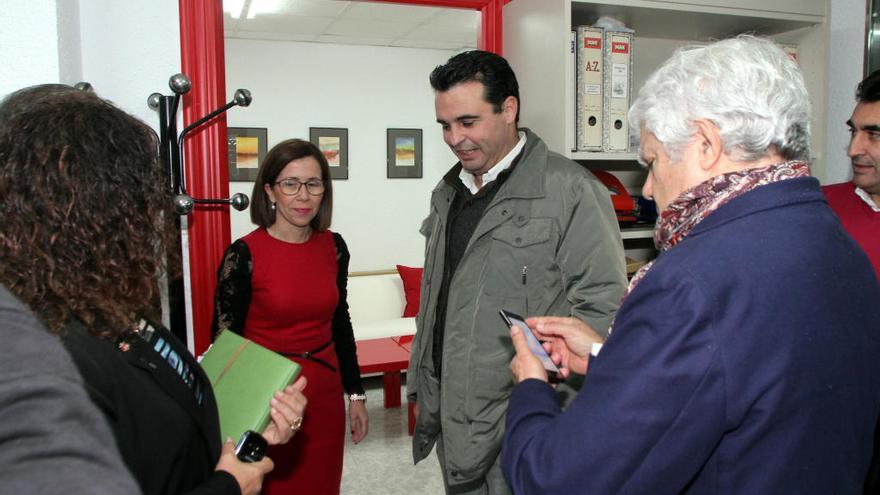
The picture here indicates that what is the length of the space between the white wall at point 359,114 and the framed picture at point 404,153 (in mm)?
58

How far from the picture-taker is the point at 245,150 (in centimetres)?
543

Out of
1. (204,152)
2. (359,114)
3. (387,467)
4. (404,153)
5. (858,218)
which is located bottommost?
(387,467)

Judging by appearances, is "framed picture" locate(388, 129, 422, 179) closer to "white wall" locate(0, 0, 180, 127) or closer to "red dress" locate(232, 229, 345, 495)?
"red dress" locate(232, 229, 345, 495)

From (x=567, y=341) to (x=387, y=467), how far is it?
93.2 inches

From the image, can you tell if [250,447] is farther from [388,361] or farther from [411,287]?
Result: [411,287]

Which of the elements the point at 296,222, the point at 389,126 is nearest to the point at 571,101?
the point at 296,222

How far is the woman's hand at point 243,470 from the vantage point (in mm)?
977

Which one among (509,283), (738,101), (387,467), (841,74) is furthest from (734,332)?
(387,467)

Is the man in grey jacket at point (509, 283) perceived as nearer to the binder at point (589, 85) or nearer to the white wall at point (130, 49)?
the binder at point (589, 85)

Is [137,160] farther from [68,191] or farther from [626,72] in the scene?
[626,72]

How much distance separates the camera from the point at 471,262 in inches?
63.5

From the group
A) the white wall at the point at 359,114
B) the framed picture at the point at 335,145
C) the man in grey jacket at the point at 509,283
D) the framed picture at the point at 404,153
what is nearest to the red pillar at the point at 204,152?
the man in grey jacket at the point at 509,283

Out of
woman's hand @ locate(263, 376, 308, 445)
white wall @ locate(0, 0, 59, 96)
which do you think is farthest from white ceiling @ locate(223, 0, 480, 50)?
woman's hand @ locate(263, 376, 308, 445)

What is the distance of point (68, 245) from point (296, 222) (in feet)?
4.17
